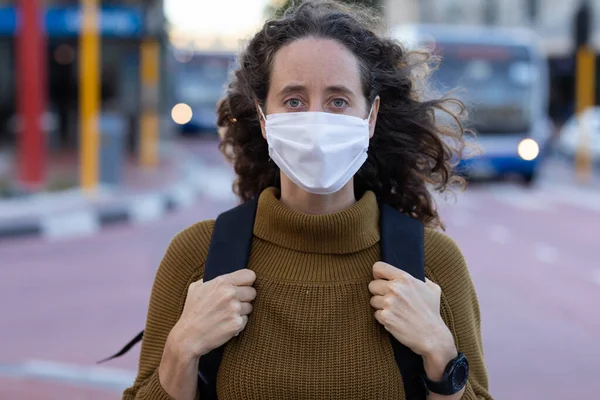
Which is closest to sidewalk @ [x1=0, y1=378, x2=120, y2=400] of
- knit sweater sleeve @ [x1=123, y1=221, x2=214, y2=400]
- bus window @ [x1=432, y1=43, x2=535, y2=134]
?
knit sweater sleeve @ [x1=123, y1=221, x2=214, y2=400]

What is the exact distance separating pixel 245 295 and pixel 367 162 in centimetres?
70

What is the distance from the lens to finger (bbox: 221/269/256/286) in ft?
7.32

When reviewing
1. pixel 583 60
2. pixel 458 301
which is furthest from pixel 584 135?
pixel 458 301

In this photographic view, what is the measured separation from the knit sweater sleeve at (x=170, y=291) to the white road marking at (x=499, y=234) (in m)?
9.11

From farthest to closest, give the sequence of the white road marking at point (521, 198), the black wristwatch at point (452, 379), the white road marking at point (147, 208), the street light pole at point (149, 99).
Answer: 1. the street light pole at point (149, 99)
2. the white road marking at point (521, 198)
3. the white road marking at point (147, 208)
4. the black wristwatch at point (452, 379)

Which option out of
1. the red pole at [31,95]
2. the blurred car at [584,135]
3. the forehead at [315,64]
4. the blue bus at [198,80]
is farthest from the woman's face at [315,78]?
the blue bus at [198,80]

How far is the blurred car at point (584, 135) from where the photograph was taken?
25337 mm

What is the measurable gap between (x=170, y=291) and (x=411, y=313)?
0.61 metres

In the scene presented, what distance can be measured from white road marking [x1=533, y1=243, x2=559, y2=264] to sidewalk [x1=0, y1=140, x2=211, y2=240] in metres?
5.27

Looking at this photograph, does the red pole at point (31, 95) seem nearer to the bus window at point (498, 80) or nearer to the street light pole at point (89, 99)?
the street light pole at point (89, 99)

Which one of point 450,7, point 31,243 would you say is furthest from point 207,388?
point 450,7

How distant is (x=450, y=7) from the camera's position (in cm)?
5300

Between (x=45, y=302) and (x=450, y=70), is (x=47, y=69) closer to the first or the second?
(x=450, y=70)

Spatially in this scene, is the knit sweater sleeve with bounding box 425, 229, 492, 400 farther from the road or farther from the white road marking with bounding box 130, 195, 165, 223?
the white road marking with bounding box 130, 195, 165, 223
